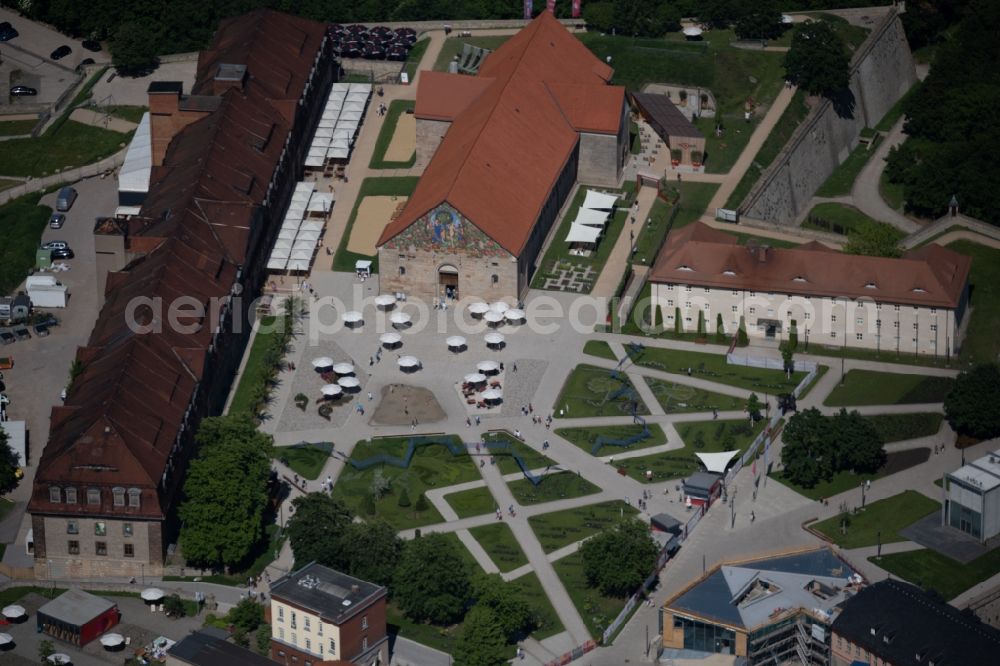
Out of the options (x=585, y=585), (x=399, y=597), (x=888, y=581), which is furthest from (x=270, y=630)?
(x=888, y=581)

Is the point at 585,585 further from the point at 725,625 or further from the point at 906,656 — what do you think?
the point at 906,656

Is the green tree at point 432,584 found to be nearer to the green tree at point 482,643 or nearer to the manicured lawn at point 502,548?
the green tree at point 482,643

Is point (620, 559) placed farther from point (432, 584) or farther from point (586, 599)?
point (432, 584)

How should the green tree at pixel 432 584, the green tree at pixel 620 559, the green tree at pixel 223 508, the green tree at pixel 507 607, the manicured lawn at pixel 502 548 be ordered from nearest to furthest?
the green tree at pixel 507 607, the green tree at pixel 432 584, the green tree at pixel 620 559, the green tree at pixel 223 508, the manicured lawn at pixel 502 548

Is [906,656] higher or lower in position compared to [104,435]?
lower

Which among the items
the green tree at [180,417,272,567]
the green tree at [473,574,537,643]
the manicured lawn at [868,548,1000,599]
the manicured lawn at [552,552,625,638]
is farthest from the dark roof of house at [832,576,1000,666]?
the green tree at [180,417,272,567]

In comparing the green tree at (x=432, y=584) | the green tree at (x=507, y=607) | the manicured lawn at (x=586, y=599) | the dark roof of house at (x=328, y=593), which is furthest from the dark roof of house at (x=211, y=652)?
the manicured lawn at (x=586, y=599)

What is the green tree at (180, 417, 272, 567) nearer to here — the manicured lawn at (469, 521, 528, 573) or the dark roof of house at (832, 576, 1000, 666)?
the manicured lawn at (469, 521, 528, 573)
